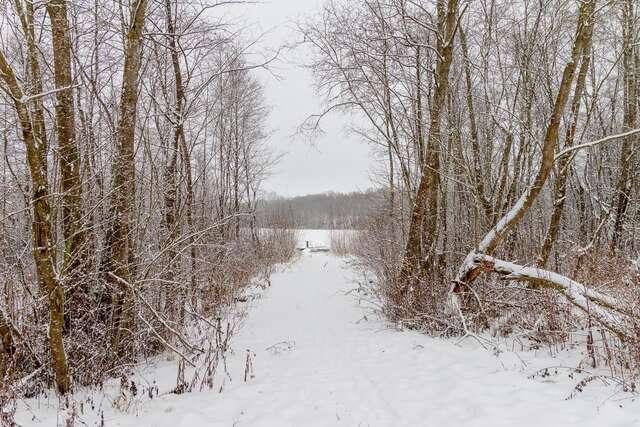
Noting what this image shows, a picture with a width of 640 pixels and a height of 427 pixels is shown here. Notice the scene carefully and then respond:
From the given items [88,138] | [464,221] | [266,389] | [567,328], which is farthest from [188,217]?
[464,221]

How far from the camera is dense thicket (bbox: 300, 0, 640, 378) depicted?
522 cm

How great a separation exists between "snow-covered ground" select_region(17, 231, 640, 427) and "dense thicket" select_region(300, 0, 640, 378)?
2.60ft

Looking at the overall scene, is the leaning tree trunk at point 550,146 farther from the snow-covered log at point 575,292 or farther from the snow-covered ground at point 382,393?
the snow-covered ground at point 382,393

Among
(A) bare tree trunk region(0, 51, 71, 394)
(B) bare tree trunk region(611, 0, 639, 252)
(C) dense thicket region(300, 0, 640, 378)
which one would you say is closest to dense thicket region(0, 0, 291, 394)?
(A) bare tree trunk region(0, 51, 71, 394)

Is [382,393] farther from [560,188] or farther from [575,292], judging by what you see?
[560,188]

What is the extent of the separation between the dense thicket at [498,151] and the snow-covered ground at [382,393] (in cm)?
79

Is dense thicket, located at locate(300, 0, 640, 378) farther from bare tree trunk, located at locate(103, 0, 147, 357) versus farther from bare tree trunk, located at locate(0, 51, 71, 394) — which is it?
bare tree trunk, located at locate(0, 51, 71, 394)

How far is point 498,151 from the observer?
8.30 m

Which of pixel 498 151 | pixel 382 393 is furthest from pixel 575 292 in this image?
pixel 498 151

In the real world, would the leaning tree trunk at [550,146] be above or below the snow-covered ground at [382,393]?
above

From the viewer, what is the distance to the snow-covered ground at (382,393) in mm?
2980

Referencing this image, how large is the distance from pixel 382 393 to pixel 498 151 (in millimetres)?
6368

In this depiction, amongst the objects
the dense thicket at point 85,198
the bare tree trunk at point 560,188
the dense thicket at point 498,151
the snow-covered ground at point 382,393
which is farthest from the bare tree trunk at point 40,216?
the bare tree trunk at point 560,188

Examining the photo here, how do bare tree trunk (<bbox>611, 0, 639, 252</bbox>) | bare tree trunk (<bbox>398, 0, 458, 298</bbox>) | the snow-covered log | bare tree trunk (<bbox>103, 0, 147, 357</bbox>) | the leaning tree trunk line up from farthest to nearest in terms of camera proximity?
1. bare tree trunk (<bbox>611, 0, 639, 252</bbox>)
2. bare tree trunk (<bbox>398, 0, 458, 298</bbox>)
3. the leaning tree trunk
4. bare tree trunk (<bbox>103, 0, 147, 357</bbox>)
5. the snow-covered log
